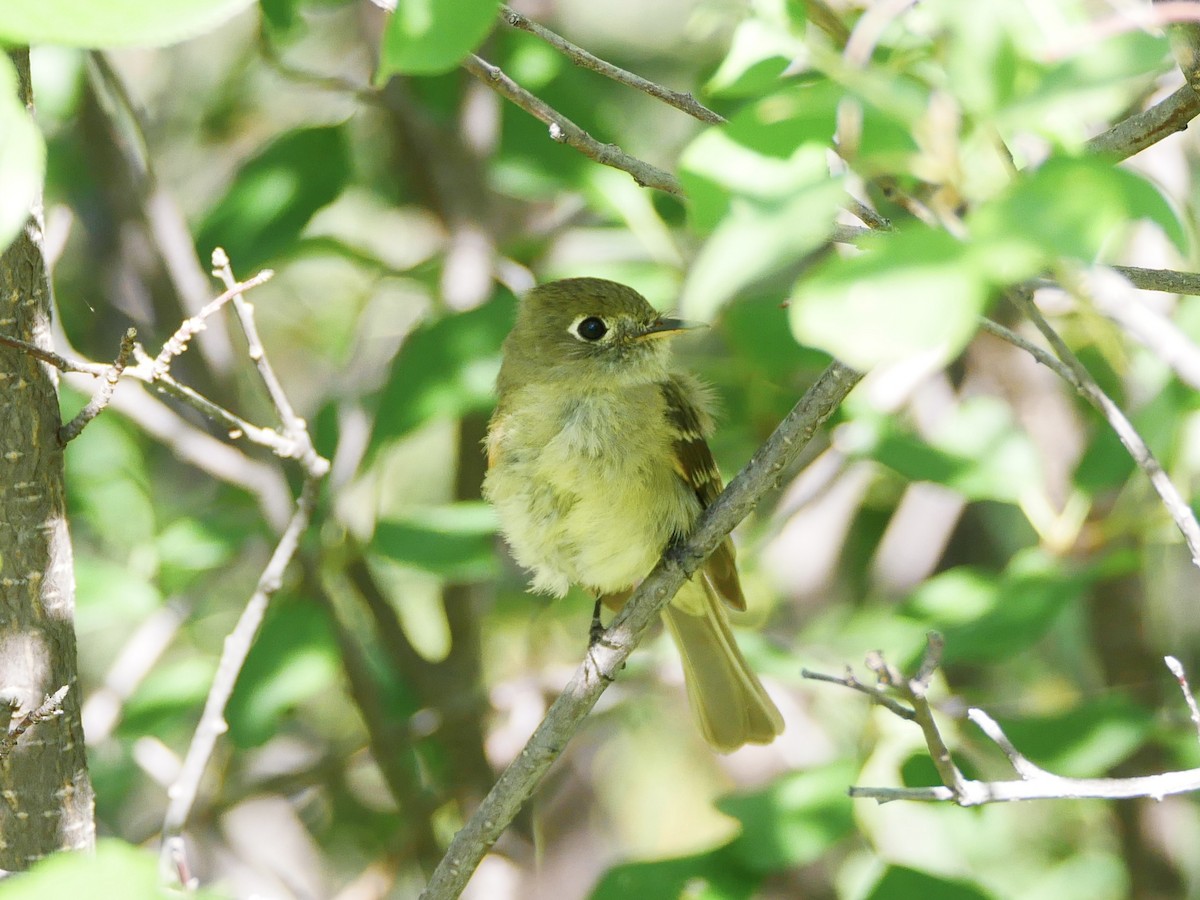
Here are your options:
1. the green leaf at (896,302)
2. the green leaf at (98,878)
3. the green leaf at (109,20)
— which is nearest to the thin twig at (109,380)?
the green leaf at (109,20)

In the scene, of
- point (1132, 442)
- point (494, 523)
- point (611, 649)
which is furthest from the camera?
point (494, 523)

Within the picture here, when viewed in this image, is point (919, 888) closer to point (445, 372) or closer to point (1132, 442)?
point (1132, 442)

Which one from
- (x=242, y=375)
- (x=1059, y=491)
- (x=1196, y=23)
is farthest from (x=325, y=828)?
(x=1196, y=23)

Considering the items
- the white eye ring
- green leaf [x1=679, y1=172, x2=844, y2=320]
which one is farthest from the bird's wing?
green leaf [x1=679, y1=172, x2=844, y2=320]

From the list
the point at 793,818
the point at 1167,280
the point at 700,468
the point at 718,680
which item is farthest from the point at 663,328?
the point at 1167,280

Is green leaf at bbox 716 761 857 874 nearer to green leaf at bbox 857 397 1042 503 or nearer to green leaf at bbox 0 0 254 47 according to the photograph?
green leaf at bbox 857 397 1042 503

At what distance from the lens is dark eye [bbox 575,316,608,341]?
403 centimetres

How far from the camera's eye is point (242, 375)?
4949mm

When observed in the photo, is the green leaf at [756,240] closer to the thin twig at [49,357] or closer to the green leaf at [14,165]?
the green leaf at [14,165]

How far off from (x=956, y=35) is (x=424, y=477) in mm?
4961

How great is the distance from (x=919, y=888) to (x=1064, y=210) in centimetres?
221

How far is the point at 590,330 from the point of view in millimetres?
4055

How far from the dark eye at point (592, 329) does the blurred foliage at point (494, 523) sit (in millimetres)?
168

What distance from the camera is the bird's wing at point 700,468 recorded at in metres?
3.68
